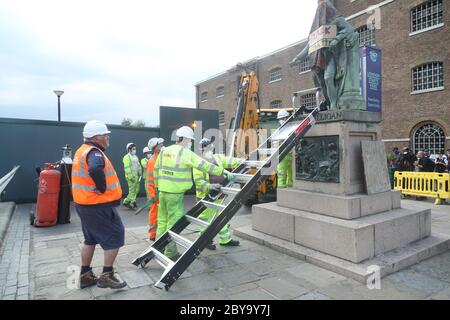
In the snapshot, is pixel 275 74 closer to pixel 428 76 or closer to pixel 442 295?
pixel 428 76

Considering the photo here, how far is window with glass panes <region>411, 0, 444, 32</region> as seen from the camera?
15242 mm

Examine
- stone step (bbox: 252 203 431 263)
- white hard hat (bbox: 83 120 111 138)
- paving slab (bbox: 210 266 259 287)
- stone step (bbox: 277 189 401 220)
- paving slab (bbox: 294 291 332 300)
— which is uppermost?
white hard hat (bbox: 83 120 111 138)

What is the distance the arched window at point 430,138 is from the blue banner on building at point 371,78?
246 cm

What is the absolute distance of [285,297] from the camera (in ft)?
10.5

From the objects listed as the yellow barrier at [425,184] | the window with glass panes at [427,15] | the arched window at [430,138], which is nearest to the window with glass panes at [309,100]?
the window with glass panes at [427,15]

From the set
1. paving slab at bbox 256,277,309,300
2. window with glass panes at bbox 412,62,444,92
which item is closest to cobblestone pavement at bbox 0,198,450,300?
paving slab at bbox 256,277,309,300

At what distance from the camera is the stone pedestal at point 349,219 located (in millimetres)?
3951

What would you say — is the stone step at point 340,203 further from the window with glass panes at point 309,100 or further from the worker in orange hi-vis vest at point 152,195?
the window with glass panes at point 309,100

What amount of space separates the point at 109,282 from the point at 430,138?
57.0ft

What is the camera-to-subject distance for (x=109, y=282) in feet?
11.2

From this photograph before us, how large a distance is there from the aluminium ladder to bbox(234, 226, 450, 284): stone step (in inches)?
45.0

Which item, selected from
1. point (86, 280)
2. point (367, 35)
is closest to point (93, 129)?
point (86, 280)

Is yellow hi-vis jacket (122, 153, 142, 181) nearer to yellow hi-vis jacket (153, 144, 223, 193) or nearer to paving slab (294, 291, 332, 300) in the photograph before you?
yellow hi-vis jacket (153, 144, 223, 193)

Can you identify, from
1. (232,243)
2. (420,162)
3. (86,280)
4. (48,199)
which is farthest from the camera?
(420,162)
